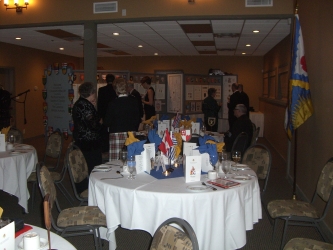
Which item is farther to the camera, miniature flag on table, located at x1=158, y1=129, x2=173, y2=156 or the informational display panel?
the informational display panel

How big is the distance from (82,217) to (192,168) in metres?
1.01

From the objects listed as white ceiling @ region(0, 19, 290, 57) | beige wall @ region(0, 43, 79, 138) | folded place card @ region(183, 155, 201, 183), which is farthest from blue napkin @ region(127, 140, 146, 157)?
beige wall @ region(0, 43, 79, 138)

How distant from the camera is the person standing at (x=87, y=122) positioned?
161 inches

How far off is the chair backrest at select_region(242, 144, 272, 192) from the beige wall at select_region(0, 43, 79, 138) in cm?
856

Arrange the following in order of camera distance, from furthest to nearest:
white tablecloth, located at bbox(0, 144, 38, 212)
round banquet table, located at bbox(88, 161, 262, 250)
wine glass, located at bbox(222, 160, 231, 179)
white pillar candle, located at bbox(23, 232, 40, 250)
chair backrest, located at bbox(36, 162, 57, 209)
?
white tablecloth, located at bbox(0, 144, 38, 212)
wine glass, located at bbox(222, 160, 231, 179)
chair backrest, located at bbox(36, 162, 57, 209)
round banquet table, located at bbox(88, 161, 262, 250)
white pillar candle, located at bbox(23, 232, 40, 250)

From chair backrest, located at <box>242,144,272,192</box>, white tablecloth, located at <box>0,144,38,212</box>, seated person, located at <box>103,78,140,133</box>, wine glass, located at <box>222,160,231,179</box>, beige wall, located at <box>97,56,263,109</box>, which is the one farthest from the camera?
beige wall, located at <box>97,56,263,109</box>

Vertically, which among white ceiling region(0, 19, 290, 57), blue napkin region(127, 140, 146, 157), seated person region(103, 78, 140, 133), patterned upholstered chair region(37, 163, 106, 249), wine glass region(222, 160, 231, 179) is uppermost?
white ceiling region(0, 19, 290, 57)

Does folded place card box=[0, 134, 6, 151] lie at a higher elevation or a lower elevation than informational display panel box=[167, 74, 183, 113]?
lower

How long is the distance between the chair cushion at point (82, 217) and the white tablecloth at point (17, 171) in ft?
4.15

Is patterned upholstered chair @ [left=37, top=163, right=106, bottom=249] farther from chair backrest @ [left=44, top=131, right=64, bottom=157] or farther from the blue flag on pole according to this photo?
the blue flag on pole

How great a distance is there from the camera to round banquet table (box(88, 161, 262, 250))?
8.13 feet

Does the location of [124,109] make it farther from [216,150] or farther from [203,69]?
[203,69]

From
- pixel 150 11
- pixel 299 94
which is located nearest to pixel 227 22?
pixel 150 11

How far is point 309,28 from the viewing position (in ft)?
15.5
